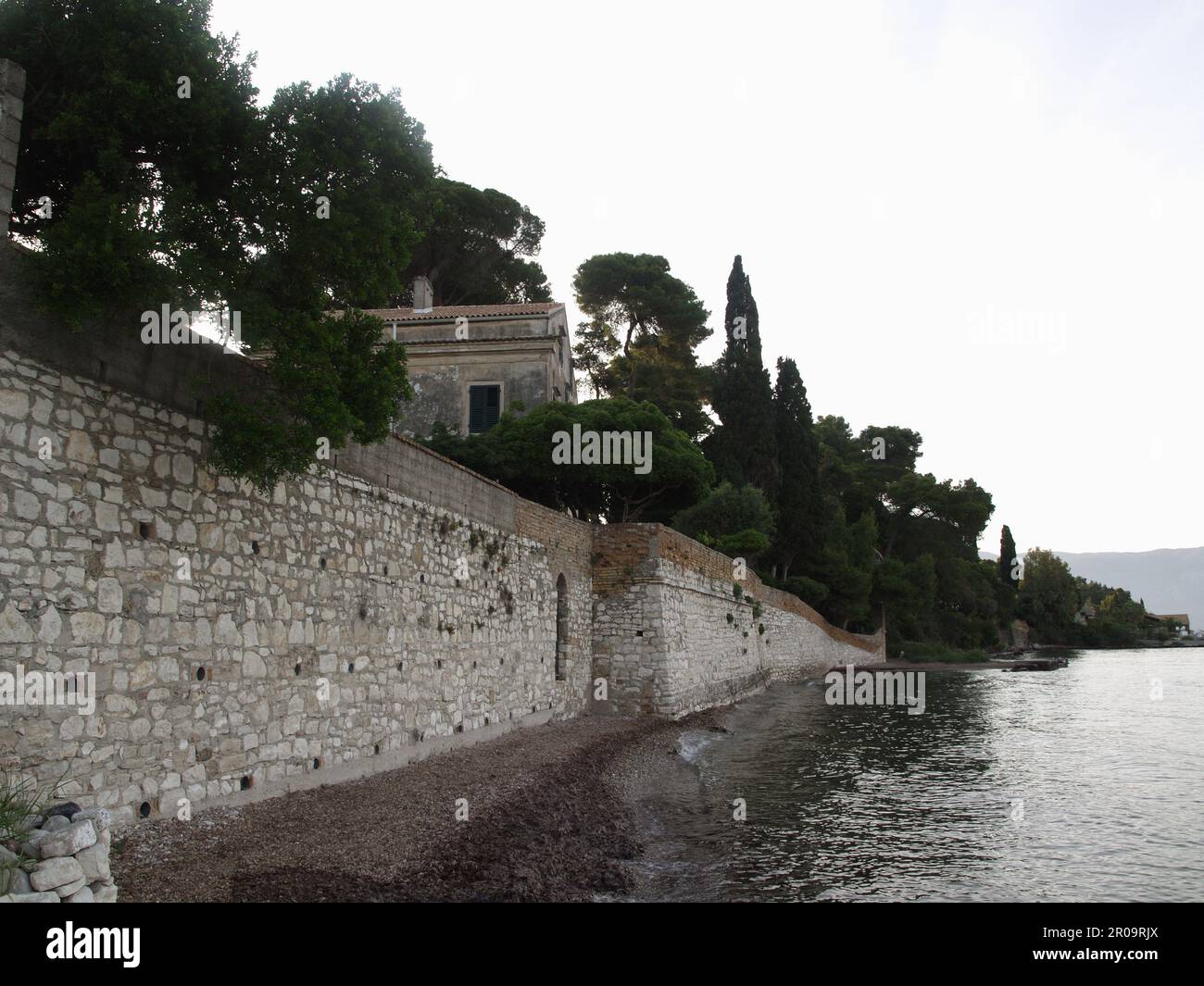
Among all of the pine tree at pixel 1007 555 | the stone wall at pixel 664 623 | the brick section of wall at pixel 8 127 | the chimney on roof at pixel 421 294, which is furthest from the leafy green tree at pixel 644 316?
the pine tree at pixel 1007 555

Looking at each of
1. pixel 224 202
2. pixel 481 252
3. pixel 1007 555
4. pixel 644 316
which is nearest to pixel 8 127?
pixel 224 202

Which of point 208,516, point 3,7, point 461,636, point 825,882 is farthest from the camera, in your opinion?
point 461,636

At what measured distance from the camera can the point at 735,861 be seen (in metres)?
8.98

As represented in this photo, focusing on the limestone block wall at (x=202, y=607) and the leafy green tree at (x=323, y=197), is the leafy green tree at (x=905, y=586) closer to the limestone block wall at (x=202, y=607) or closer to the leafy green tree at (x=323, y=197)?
the limestone block wall at (x=202, y=607)

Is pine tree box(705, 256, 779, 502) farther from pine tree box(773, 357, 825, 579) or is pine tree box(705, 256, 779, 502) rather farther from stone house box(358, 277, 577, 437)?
stone house box(358, 277, 577, 437)

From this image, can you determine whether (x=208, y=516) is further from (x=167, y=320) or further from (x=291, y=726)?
(x=291, y=726)

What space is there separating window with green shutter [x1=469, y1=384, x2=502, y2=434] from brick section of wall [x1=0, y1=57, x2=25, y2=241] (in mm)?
22364

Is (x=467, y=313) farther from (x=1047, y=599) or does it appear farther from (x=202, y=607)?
(x=1047, y=599)

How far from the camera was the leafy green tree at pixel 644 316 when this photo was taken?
144 feet

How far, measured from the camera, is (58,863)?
441 centimetres

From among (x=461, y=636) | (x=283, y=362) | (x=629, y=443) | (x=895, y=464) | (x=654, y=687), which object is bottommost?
(x=654, y=687)

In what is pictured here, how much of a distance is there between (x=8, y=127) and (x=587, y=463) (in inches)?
783

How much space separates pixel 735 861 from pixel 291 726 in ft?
15.8
